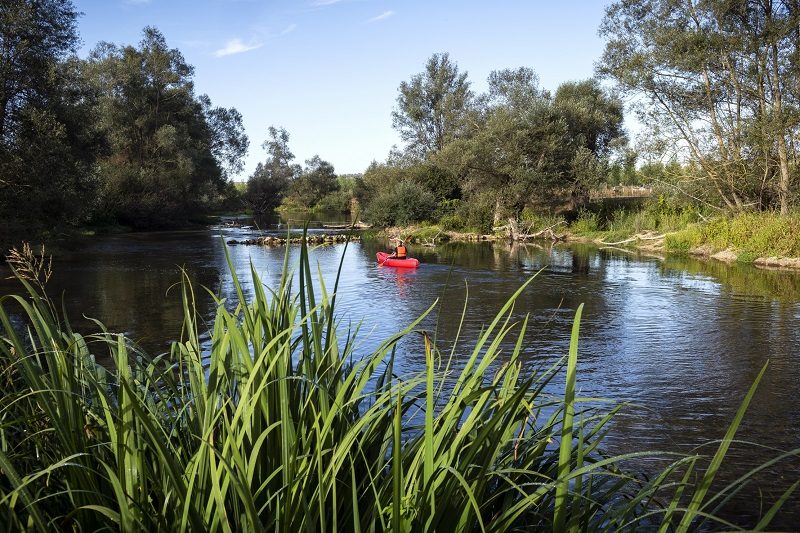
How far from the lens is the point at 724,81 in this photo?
73.9 feet

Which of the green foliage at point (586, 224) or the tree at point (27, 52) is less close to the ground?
the tree at point (27, 52)

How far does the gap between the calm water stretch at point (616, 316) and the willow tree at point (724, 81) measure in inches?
169

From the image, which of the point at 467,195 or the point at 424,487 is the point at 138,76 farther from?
the point at 424,487

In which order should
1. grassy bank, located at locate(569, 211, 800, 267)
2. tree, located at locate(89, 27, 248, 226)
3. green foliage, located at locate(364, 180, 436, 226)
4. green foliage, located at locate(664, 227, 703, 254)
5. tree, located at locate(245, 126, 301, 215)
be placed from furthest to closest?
tree, located at locate(245, 126, 301, 215) < tree, located at locate(89, 27, 248, 226) < green foliage, located at locate(364, 180, 436, 226) < green foliage, located at locate(664, 227, 703, 254) < grassy bank, located at locate(569, 211, 800, 267)

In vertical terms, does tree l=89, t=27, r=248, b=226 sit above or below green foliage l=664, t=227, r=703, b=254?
above

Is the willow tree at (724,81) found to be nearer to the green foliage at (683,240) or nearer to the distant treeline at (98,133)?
the green foliage at (683,240)

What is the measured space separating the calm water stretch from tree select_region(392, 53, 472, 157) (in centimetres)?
2768

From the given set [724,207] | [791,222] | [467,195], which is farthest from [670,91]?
[467,195]

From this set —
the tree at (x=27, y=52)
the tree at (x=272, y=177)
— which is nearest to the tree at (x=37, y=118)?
the tree at (x=27, y=52)

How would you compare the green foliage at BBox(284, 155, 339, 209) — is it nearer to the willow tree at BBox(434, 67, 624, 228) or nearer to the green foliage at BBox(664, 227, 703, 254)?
the willow tree at BBox(434, 67, 624, 228)

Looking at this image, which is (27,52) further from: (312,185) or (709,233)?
(312,185)

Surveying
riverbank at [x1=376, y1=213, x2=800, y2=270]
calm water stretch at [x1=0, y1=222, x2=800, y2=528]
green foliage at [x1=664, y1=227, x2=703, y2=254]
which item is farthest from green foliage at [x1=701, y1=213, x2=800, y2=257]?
calm water stretch at [x1=0, y1=222, x2=800, y2=528]

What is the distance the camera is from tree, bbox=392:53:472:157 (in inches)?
1991

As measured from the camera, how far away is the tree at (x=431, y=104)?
5056cm
